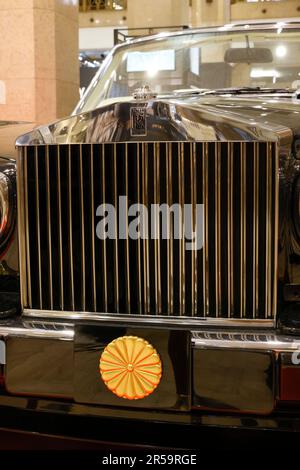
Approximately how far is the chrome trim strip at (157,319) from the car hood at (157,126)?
486mm

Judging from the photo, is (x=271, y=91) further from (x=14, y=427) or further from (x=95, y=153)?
(x=14, y=427)

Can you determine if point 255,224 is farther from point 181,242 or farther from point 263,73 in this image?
point 263,73

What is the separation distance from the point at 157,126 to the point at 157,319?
53 cm

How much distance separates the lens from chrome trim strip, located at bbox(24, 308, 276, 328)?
5.49 feet

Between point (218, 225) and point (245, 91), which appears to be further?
point (245, 91)

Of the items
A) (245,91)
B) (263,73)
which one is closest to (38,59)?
(263,73)

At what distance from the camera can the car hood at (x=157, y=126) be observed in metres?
1.60

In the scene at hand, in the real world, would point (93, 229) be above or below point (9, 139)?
below

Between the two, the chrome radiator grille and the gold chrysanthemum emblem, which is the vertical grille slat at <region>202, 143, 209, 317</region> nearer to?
the chrome radiator grille

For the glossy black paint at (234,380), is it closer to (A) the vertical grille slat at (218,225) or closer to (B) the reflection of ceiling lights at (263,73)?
(A) the vertical grille slat at (218,225)

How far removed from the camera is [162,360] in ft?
5.21

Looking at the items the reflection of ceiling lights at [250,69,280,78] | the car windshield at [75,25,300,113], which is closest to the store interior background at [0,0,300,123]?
A: the car windshield at [75,25,300,113]

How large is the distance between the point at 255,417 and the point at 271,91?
1.52 meters

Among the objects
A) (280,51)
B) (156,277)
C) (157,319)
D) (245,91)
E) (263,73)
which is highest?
(280,51)
